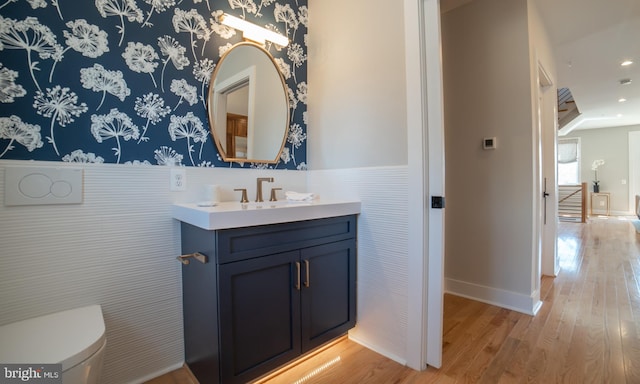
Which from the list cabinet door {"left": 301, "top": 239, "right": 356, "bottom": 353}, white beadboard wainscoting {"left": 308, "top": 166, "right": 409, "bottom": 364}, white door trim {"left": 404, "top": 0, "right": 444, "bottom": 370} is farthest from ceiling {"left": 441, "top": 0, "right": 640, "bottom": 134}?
cabinet door {"left": 301, "top": 239, "right": 356, "bottom": 353}

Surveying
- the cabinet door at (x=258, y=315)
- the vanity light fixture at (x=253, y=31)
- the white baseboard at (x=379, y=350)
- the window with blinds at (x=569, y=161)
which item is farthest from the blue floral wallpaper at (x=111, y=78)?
the window with blinds at (x=569, y=161)

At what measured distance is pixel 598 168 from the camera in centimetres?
832

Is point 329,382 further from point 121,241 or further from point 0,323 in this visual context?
point 0,323

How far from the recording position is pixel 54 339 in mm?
981

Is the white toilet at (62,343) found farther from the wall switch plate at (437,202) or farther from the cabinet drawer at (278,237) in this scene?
the wall switch plate at (437,202)

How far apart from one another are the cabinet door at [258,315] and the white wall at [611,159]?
35.7 ft

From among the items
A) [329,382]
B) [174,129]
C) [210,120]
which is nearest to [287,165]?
[210,120]

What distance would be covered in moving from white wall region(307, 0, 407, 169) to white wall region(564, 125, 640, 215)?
10.3 m

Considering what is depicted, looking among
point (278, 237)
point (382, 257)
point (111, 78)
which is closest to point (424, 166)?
point (382, 257)

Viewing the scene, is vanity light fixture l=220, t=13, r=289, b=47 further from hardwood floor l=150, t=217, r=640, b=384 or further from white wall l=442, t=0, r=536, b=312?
hardwood floor l=150, t=217, r=640, b=384

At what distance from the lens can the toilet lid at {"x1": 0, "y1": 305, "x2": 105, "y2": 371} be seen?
0.88 metres

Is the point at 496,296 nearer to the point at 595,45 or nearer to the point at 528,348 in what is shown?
the point at 528,348

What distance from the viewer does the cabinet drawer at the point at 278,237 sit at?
120 centimetres

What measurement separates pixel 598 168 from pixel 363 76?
10.4 meters
